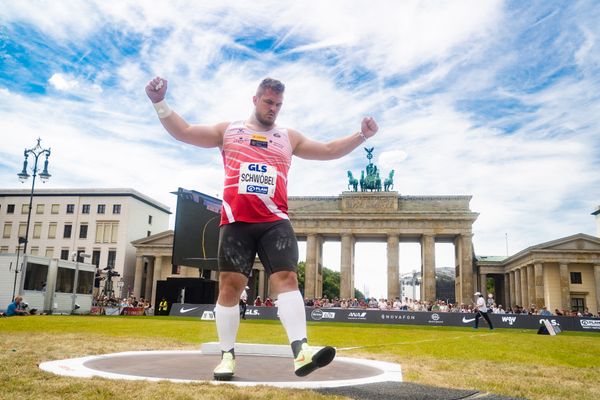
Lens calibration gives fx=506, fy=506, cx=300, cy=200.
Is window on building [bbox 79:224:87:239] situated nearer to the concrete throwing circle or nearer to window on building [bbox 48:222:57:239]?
window on building [bbox 48:222:57:239]

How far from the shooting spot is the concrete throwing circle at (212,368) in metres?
3.92

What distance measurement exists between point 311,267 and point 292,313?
59.9 metres

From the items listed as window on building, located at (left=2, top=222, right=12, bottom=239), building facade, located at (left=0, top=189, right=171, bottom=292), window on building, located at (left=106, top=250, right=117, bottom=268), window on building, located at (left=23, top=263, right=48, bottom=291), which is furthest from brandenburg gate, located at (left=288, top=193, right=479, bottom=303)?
window on building, located at (left=2, top=222, right=12, bottom=239)

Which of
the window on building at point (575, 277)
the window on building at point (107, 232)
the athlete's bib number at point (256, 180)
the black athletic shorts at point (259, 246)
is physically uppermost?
the window on building at point (107, 232)

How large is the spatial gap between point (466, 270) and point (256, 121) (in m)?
61.0

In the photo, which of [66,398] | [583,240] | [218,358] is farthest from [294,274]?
[583,240]

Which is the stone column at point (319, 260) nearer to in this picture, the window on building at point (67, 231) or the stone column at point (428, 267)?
the stone column at point (428, 267)

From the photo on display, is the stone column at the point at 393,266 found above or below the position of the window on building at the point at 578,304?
above

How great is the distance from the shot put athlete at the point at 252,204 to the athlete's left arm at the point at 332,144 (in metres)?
0.13

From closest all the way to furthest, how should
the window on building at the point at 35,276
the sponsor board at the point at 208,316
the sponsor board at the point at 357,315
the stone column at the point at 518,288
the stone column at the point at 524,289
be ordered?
the sponsor board at the point at 208,316
the window on building at the point at 35,276
the sponsor board at the point at 357,315
the stone column at the point at 524,289
the stone column at the point at 518,288

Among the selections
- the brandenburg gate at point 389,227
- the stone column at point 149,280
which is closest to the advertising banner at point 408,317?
the brandenburg gate at point 389,227

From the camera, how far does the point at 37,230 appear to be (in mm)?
70500

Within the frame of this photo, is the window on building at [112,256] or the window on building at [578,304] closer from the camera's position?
the window on building at [578,304]

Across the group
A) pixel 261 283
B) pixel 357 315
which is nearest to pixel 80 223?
pixel 261 283
